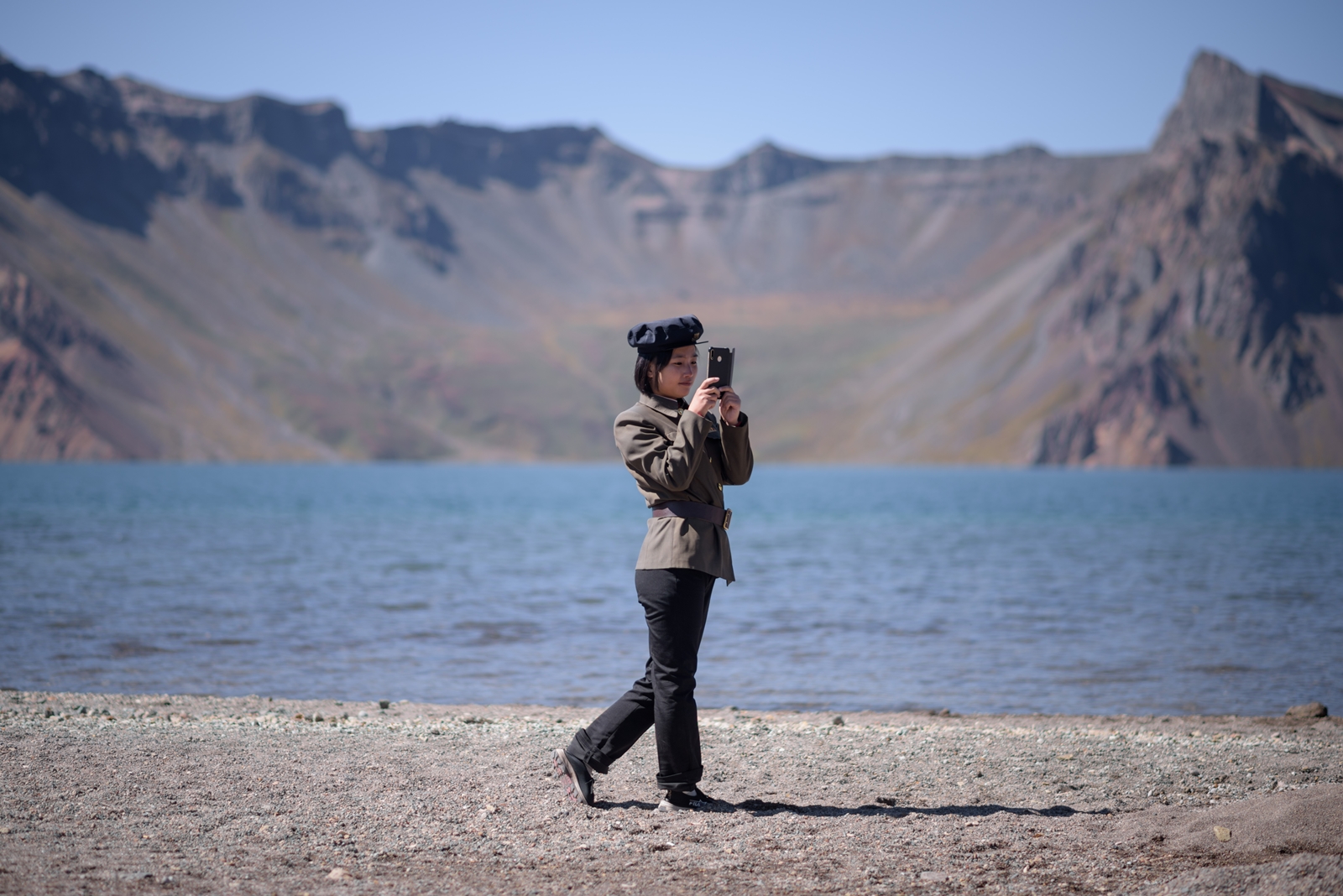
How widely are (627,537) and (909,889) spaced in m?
44.9

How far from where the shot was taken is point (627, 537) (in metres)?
50.7

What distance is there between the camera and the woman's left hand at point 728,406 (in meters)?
6.96

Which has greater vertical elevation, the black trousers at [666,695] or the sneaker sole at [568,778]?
the black trousers at [666,695]

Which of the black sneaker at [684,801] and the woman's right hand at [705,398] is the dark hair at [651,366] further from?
the black sneaker at [684,801]

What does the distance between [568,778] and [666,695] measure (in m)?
0.99

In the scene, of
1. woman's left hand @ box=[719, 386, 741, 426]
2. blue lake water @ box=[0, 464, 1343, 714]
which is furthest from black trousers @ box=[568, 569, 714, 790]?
blue lake water @ box=[0, 464, 1343, 714]

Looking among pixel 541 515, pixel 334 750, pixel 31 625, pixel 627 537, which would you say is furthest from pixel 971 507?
pixel 334 750

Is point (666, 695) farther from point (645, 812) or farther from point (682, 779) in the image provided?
point (645, 812)

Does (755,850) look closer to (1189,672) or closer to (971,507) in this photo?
(1189,672)

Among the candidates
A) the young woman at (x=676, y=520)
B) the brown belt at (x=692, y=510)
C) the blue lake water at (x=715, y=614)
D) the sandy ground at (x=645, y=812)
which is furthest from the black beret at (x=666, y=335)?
the blue lake water at (x=715, y=614)

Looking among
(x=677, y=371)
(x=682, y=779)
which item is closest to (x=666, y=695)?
(x=682, y=779)

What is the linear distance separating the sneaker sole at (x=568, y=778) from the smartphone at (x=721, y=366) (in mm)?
2591

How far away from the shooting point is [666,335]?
7.18 meters

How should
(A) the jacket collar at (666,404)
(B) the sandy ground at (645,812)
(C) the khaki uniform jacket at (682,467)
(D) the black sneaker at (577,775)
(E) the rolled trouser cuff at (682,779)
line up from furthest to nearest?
1. (D) the black sneaker at (577,775)
2. (E) the rolled trouser cuff at (682,779)
3. (A) the jacket collar at (666,404)
4. (C) the khaki uniform jacket at (682,467)
5. (B) the sandy ground at (645,812)
